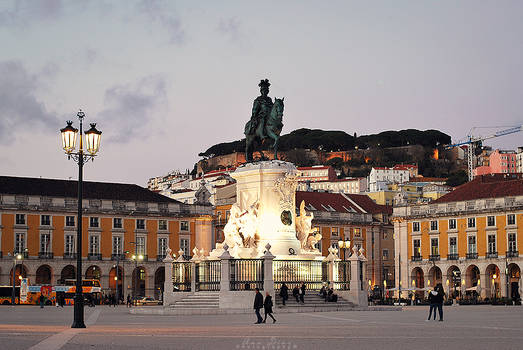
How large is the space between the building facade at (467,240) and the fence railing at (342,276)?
41.4 metres

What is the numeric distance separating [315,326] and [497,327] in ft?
15.1

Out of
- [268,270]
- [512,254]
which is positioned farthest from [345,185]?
Answer: [268,270]

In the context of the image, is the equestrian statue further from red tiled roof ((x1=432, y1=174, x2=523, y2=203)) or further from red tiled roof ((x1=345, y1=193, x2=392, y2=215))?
red tiled roof ((x1=345, y1=193, x2=392, y2=215))

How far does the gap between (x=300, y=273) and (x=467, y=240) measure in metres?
50.9

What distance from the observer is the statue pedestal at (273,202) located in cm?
3794

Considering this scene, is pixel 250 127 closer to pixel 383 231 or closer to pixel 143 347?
pixel 143 347

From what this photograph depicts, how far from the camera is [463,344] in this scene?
18922 mm

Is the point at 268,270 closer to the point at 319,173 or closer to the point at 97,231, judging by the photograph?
the point at 97,231

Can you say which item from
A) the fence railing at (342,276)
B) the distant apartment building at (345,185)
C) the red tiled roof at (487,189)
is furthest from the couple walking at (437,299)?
the distant apartment building at (345,185)

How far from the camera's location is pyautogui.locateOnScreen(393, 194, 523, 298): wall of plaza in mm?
82812

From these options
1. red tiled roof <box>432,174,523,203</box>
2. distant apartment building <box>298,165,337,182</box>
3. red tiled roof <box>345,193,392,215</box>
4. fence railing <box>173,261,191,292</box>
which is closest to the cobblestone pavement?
fence railing <box>173,261,191,292</box>

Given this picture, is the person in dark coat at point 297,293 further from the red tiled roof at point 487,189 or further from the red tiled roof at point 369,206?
the red tiled roof at point 369,206

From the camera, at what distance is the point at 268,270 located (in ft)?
119

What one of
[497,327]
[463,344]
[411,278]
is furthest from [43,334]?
[411,278]
